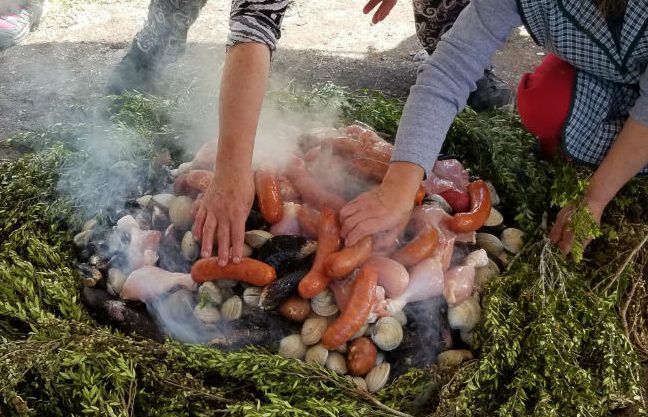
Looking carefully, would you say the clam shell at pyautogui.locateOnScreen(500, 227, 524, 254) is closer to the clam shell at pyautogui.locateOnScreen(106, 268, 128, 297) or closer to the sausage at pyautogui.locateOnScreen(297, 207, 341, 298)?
the sausage at pyautogui.locateOnScreen(297, 207, 341, 298)

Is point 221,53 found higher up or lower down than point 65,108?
higher up

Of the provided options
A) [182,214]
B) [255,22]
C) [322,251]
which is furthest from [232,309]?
[255,22]

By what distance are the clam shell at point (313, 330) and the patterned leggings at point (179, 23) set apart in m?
2.23

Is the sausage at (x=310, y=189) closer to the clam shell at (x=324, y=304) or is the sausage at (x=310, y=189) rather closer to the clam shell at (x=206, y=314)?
the clam shell at (x=324, y=304)

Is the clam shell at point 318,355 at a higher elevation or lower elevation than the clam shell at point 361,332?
lower

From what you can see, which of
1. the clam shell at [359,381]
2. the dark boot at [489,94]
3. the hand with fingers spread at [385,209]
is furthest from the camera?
the dark boot at [489,94]

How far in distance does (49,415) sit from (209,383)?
0.50 metres

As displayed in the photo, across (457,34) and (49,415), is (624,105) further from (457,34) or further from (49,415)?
(49,415)

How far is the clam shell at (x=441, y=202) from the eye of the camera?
2388 mm

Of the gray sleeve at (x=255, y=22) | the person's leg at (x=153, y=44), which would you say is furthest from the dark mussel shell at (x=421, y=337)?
the person's leg at (x=153, y=44)

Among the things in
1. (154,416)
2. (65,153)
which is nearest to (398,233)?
(154,416)

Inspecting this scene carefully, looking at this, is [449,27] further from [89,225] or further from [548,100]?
[89,225]

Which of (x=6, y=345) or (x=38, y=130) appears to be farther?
(x=38, y=130)

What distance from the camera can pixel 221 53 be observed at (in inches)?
167
